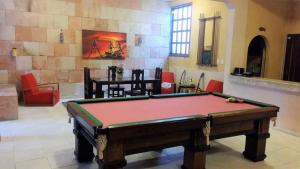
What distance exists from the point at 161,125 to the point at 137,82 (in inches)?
157

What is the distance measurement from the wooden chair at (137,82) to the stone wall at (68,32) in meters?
1.74

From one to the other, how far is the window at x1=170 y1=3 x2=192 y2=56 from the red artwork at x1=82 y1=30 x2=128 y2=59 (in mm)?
1870

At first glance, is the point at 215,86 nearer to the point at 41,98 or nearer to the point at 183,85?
the point at 183,85

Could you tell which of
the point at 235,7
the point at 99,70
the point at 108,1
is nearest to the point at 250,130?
the point at 235,7

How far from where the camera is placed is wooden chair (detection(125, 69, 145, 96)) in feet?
22.0

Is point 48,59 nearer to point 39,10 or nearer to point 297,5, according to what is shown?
point 39,10

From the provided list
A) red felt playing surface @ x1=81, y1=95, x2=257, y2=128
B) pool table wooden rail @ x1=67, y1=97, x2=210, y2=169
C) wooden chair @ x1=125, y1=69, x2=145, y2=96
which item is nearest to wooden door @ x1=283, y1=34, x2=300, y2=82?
red felt playing surface @ x1=81, y1=95, x2=257, y2=128

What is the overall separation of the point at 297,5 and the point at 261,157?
15.1 ft

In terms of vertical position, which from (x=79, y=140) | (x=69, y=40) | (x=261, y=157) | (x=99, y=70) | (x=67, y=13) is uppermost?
(x=67, y=13)

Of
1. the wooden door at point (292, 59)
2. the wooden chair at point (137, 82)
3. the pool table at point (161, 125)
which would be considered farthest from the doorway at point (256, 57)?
the pool table at point (161, 125)

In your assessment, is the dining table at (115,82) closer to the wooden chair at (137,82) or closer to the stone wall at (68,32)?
the wooden chair at (137,82)

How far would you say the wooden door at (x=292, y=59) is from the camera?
6.57 meters

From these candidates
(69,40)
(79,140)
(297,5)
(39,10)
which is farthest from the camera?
(69,40)

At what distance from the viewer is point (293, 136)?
5.02 meters
